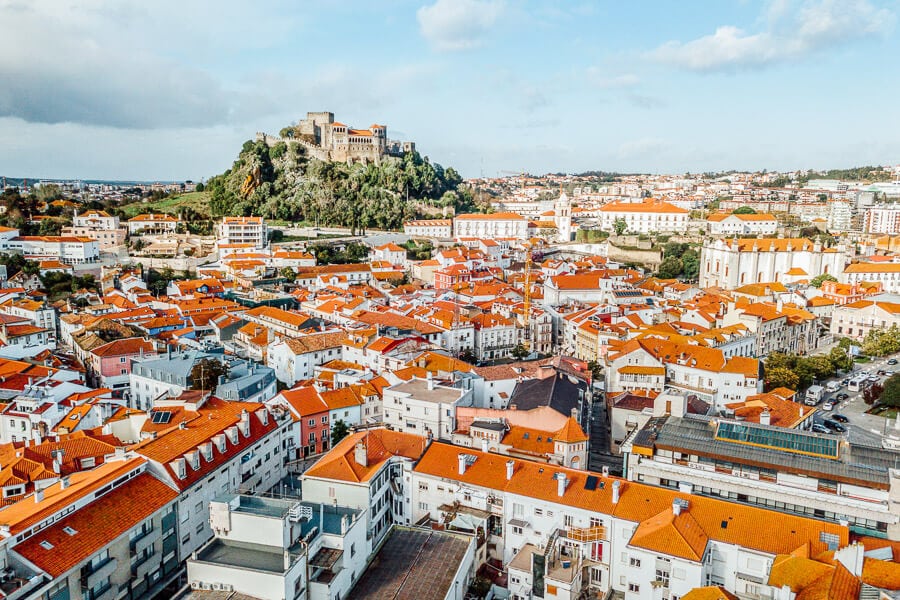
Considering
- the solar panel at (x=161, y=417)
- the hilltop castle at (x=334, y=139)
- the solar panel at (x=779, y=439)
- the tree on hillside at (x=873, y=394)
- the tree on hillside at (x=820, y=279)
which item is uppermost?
the hilltop castle at (x=334, y=139)

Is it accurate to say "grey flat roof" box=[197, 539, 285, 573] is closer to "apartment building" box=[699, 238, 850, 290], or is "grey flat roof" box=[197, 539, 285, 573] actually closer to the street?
the street

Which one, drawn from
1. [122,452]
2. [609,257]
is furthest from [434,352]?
[609,257]

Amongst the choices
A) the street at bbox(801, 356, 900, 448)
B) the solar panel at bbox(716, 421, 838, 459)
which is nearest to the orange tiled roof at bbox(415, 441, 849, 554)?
the solar panel at bbox(716, 421, 838, 459)

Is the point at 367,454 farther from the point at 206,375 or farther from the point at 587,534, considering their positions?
the point at 206,375

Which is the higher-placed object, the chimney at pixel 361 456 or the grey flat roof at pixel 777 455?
the grey flat roof at pixel 777 455


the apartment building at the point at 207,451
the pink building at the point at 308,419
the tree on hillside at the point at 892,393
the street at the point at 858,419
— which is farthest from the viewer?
the tree on hillside at the point at 892,393

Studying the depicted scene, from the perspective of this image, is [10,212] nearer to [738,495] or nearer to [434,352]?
[434,352]

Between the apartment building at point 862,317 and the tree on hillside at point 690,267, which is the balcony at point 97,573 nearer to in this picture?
the apartment building at point 862,317

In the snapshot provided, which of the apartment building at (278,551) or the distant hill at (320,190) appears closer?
the apartment building at (278,551)

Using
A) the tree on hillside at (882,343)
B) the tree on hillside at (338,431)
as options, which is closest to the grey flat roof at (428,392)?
the tree on hillside at (338,431)
